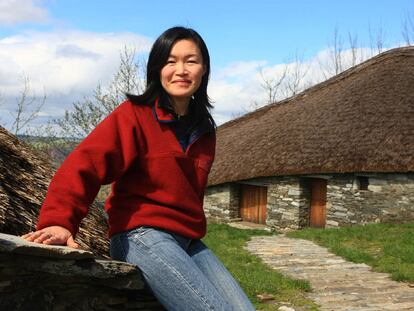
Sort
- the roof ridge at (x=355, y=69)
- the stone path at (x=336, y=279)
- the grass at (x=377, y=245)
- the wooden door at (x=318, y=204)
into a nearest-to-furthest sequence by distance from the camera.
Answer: the stone path at (x=336, y=279)
the grass at (x=377, y=245)
the wooden door at (x=318, y=204)
the roof ridge at (x=355, y=69)

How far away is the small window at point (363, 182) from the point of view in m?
14.5

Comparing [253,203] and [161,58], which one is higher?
[161,58]

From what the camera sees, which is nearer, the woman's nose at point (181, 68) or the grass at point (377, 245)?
the woman's nose at point (181, 68)

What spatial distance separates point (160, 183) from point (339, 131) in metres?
14.4

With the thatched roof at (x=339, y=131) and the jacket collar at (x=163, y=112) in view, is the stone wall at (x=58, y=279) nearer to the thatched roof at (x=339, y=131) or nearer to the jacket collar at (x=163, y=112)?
the jacket collar at (x=163, y=112)

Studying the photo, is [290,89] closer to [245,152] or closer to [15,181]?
[245,152]

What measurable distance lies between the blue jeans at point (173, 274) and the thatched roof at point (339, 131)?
1246 cm

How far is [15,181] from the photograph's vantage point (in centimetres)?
295

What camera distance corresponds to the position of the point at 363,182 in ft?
47.7

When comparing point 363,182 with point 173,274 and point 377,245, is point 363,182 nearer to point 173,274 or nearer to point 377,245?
point 377,245

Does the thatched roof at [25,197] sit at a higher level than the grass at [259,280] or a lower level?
higher

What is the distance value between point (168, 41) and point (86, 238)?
132cm

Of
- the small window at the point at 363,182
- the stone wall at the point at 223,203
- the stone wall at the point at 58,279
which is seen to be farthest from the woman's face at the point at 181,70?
the stone wall at the point at 223,203

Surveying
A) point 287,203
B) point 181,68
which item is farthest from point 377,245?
point 181,68
